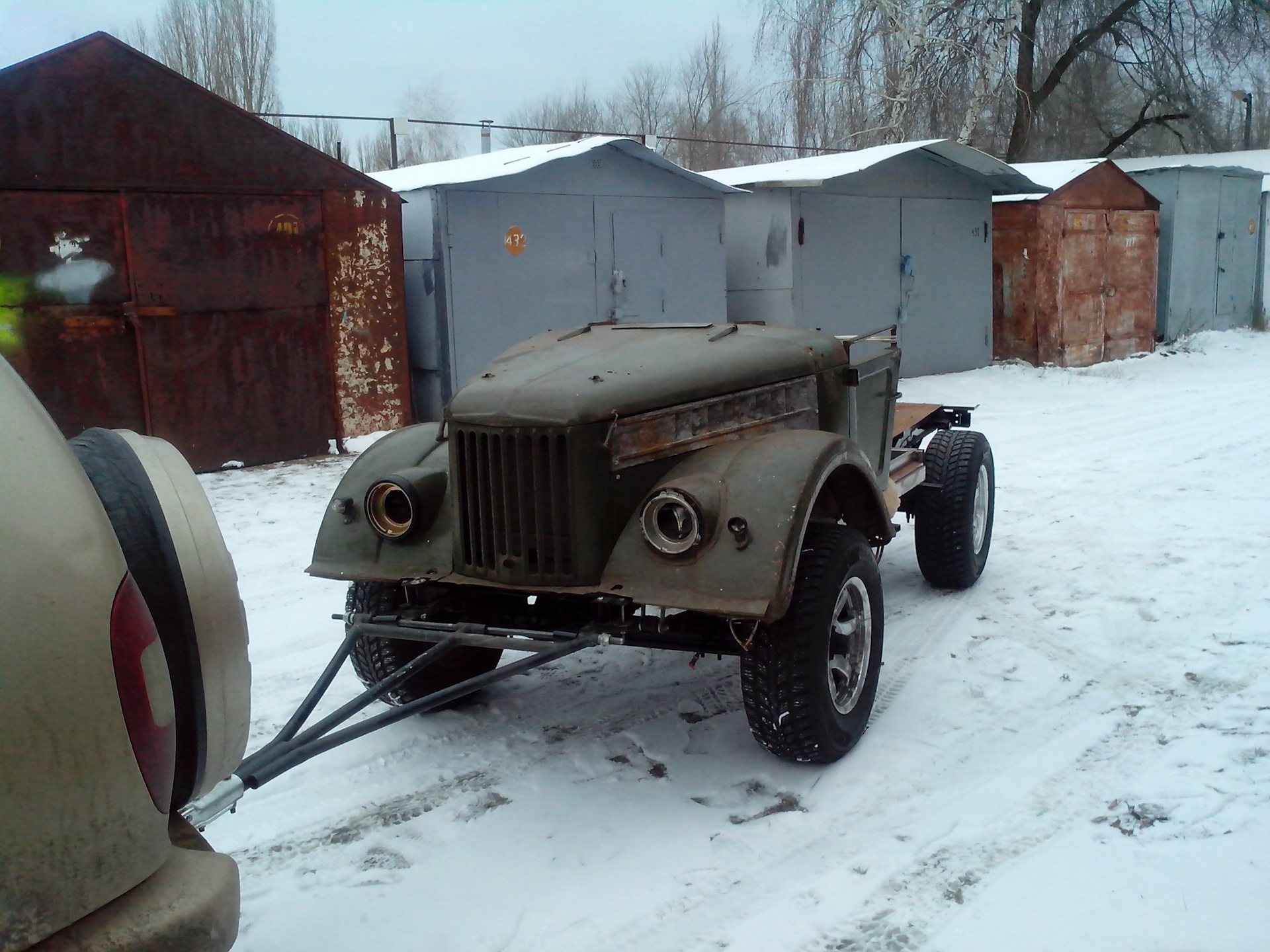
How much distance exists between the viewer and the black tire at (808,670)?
3594 mm

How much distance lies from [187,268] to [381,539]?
551cm

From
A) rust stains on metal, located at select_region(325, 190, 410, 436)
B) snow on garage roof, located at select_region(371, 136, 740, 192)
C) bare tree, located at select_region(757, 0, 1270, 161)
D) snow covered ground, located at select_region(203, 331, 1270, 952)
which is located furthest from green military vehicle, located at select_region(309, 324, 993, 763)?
bare tree, located at select_region(757, 0, 1270, 161)

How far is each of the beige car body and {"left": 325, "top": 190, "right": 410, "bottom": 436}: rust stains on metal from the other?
25.6 ft

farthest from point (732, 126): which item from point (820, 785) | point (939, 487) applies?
point (820, 785)

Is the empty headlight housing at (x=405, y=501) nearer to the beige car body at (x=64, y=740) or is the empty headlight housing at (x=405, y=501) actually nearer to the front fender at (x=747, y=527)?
the front fender at (x=747, y=527)

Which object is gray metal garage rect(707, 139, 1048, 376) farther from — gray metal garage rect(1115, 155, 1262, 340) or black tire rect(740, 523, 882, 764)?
black tire rect(740, 523, 882, 764)

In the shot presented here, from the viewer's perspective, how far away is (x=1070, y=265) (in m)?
15.0

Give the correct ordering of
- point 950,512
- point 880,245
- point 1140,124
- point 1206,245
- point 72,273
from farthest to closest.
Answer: point 1140,124 < point 1206,245 < point 880,245 < point 72,273 < point 950,512

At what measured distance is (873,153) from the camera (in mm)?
13172

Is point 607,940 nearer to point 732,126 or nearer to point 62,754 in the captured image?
point 62,754

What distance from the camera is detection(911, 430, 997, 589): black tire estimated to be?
223 inches

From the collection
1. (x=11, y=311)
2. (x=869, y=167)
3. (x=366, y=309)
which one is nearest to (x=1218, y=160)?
(x=869, y=167)

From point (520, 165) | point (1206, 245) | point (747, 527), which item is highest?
point (520, 165)

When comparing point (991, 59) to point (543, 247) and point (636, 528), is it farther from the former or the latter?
point (636, 528)
